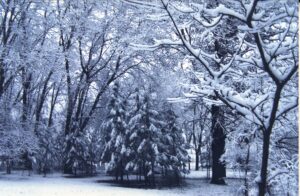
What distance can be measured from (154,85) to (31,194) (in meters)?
15.5

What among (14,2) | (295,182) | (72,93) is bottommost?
(295,182)

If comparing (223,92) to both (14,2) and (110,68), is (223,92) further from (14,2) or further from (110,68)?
(110,68)

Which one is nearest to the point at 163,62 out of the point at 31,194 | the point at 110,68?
the point at 110,68

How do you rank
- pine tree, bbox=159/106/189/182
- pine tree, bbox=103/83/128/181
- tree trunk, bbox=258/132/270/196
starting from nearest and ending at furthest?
tree trunk, bbox=258/132/270/196
pine tree, bbox=159/106/189/182
pine tree, bbox=103/83/128/181

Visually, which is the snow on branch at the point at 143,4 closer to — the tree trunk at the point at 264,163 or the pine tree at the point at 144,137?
the tree trunk at the point at 264,163

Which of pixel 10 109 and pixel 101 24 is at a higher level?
pixel 101 24

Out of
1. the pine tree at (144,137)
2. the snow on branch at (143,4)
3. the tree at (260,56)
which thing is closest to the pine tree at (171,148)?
the pine tree at (144,137)

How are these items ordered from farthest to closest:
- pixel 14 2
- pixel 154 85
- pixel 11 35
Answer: pixel 154 85 < pixel 11 35 < pixel 14 2

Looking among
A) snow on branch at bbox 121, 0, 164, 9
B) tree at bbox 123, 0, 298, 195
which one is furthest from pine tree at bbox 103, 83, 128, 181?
snow on branch at bbox 121, 0, 164, 9

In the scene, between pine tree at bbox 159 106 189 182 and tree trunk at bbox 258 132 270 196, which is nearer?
tree trunk at bbox 258 132 270 196

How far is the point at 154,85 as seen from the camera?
2975 cm

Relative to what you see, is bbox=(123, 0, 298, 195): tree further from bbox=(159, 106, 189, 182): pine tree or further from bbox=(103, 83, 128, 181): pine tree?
bbox=(103, 83, 128, 181): pine tree

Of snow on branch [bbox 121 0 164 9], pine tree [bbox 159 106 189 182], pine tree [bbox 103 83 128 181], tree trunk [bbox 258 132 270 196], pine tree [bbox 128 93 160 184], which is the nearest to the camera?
snow on branch [bbox 121 0 164 9]

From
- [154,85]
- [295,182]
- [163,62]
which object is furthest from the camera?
[154,85]
